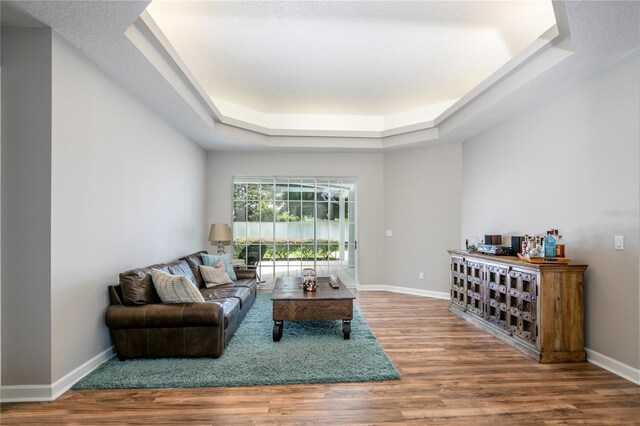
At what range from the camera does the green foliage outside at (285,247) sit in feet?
22.4

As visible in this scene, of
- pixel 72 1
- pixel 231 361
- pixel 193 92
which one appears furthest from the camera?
pixel 193 92

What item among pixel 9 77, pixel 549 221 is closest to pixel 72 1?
pixel 9 77

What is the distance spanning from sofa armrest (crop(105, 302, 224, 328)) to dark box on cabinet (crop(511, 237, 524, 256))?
11.7ft

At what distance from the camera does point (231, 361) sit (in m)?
3.21

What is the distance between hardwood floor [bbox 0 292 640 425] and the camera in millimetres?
2340

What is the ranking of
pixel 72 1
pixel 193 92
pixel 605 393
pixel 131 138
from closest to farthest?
pixel 72 1 → pixel 605 393 → pixel 131 138 → pixel 193 92

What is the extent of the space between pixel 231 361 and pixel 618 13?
4091mm

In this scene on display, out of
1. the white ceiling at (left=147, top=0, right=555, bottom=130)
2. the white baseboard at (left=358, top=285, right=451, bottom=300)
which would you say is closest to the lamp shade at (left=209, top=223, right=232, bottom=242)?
the white ceiling at (left=147, top=0, right=555, bottom=130)

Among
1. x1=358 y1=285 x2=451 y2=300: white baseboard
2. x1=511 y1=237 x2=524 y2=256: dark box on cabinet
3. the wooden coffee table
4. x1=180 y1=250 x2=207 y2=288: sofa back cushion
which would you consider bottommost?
x1=358 y1=285 x2=451 y2=300: white baseboard

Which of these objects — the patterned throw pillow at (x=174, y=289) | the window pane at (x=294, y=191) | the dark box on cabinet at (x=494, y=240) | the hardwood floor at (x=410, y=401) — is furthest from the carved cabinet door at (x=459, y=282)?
the patterned throw pillow at (x=174, y=289)

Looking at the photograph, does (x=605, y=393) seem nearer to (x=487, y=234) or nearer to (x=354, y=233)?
(x=487, y=234)

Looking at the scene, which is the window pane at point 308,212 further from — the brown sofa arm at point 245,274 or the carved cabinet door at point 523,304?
the carved cabinet door at point 523,304

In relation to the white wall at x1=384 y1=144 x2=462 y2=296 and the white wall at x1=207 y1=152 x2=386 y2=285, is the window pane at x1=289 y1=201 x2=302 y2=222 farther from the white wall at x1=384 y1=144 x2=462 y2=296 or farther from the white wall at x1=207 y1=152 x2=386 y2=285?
the white wall at x1=384 y1=144 x2=462 y2=296

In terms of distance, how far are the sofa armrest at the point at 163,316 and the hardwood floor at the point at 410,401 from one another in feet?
2.05
